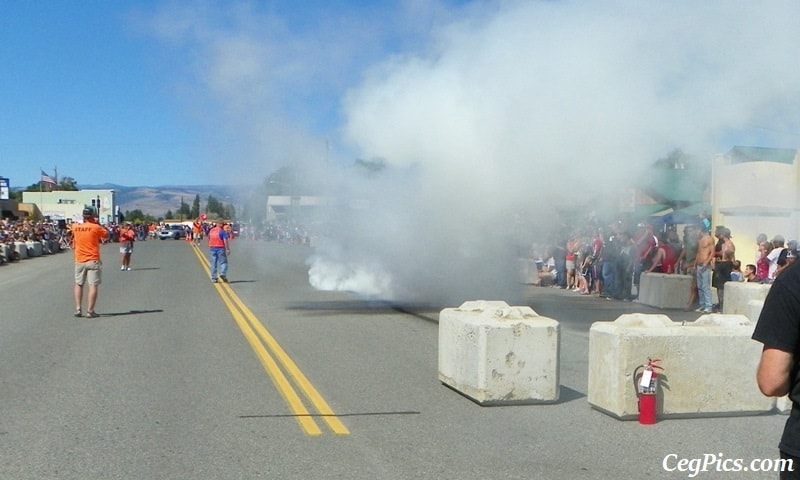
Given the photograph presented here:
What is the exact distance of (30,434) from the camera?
621 centimetres

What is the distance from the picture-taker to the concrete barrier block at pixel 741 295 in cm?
975

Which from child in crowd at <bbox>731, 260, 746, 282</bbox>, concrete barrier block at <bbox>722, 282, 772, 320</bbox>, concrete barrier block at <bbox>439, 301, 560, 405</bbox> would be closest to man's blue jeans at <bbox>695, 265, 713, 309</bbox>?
child in crowd at <bbox>731, 260, 746, 282</bbox>

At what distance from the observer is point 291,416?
6.79 metres

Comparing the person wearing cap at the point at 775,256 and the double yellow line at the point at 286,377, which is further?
the person wearing cap at the point at 775,256

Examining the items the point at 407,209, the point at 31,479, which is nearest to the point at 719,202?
the point at 407,209

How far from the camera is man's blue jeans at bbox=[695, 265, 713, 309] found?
1512cm

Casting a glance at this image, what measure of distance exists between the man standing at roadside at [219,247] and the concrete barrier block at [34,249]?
20.7 m

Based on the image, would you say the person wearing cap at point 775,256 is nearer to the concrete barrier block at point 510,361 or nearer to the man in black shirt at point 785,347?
the concrete barrier block at point 510,361

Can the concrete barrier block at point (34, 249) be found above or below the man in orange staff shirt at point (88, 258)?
below

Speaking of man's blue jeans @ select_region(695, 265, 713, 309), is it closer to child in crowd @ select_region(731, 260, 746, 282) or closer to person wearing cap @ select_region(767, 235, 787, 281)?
child in crowd @ select_region(731, 260, 746, 282)

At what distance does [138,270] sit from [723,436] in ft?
77.9

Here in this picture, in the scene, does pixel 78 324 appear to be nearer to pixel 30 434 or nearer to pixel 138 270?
pixel 30 434

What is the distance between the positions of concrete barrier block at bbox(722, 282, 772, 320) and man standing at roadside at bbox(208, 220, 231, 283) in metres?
13.5

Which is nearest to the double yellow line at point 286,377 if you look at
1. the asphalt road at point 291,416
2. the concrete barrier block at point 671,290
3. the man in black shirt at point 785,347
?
the asphalt road at point 291,416
